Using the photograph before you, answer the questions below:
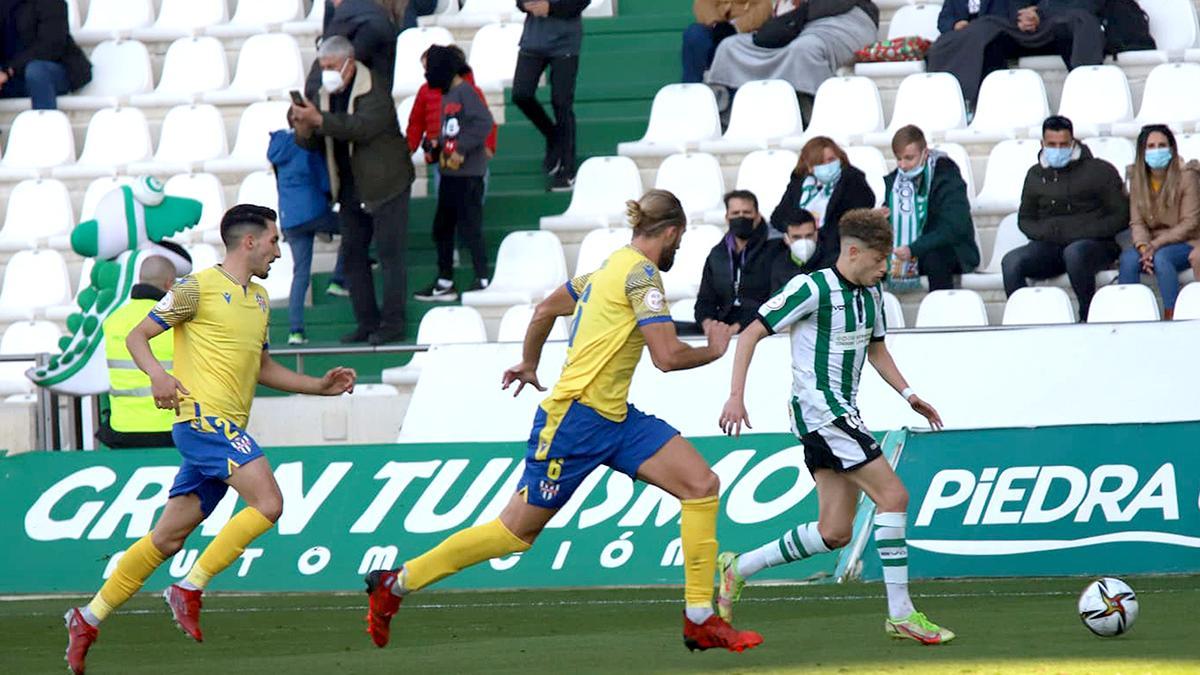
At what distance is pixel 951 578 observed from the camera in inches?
436

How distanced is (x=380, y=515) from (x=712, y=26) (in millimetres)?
6829

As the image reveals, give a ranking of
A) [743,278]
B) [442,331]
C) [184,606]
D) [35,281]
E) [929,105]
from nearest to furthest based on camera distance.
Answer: [184,606] < [743,278] < [442,331] < [929,105] < [35,281]

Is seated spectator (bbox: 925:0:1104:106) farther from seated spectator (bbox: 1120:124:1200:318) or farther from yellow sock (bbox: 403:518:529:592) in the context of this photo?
yellow sock (bbox: 403:518:529:592)

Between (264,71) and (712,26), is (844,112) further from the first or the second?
(264,71)

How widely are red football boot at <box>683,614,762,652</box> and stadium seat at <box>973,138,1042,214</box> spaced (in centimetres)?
782

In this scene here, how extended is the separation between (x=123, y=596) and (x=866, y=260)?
11.6 ft

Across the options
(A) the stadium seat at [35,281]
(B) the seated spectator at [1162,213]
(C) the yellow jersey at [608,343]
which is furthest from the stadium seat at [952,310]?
(A) the stadium seat at [35,281]

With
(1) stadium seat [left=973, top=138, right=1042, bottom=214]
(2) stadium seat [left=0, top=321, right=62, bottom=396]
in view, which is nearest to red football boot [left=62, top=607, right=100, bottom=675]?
(2) stadium seat [left=0, top=321, right=62, bottom=396]

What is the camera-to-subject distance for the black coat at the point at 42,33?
18.3 metres

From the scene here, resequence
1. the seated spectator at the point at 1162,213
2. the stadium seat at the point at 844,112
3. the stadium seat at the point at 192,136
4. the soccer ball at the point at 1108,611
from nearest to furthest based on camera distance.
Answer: the soccer ball at the point at 1108,611 → the seated spectator at the point at 1162,213 → the stadium seat at the point at 844,112 → the stadium seat at the point at 192,136

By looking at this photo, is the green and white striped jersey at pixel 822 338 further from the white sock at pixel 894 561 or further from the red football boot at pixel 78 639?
the red football boot at pixel 78 639

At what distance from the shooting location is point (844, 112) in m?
16.1

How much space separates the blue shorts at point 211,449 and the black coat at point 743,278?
5379mm

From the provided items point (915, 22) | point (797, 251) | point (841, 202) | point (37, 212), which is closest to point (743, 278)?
point (797, 251)
